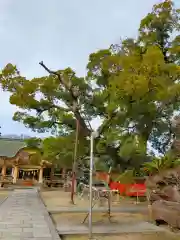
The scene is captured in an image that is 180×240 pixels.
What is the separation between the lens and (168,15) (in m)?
15.9

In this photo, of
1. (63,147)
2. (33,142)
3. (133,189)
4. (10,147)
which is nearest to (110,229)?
(133,189)

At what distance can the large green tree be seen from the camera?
13.2 meters

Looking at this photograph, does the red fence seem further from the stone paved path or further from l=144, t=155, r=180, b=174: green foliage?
the stone paved path

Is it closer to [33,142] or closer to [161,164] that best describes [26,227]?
[161,164]

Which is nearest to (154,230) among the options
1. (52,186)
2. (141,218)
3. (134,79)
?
(141,218)

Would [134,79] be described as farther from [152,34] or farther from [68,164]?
[68,164]

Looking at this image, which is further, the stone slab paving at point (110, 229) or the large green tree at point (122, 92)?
the large green tree at point (122, 92)

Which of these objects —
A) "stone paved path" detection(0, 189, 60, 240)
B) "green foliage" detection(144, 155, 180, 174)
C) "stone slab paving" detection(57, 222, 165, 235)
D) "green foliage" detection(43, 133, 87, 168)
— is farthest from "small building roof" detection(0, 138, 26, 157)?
"stone slab paving" detection(57, 222, 165, 235)

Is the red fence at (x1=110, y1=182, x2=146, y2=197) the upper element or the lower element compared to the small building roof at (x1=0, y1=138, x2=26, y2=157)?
lower

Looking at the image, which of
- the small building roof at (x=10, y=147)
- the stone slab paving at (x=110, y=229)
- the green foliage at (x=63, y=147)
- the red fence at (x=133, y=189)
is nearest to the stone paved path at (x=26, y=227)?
the stone slab paving at (x=110, y=229)

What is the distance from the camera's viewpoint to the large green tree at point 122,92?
1324cm

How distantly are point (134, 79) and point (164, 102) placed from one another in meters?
3.00

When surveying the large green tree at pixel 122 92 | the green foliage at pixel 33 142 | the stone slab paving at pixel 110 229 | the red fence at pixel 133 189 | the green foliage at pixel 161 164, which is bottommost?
the stone slab paving at pixel 110 229

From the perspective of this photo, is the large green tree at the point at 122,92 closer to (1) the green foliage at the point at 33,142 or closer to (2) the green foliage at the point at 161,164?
(1) the green foliage at the point at 33,142
